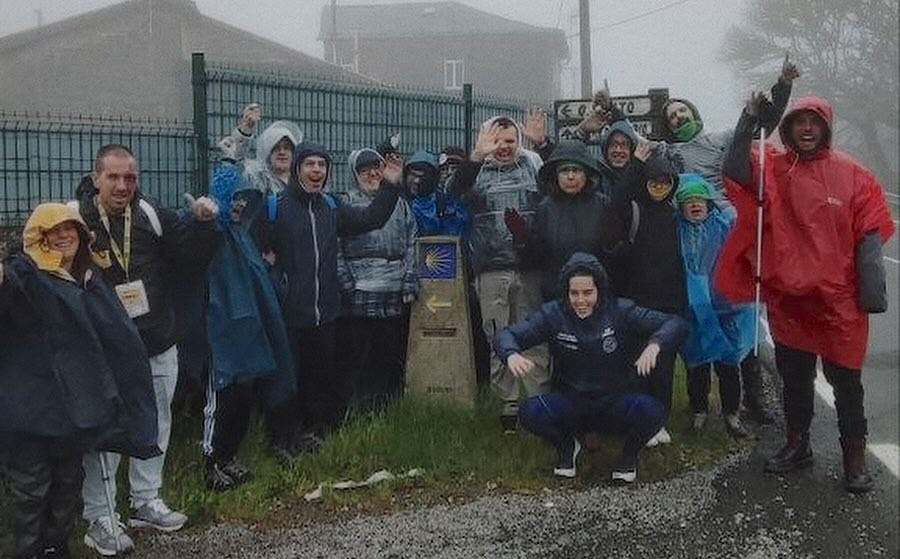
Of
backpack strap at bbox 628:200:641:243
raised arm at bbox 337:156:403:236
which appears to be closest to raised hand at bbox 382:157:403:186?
raised arm at bbox 337:156:403:236

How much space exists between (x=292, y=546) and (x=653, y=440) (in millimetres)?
1957

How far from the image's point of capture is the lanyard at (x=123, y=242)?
11.5ft

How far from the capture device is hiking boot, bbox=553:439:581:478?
167 inches

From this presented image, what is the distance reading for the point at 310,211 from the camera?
14.2 feet

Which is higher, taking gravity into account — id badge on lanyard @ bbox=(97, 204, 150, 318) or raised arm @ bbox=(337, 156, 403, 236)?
raised arm @ bbox=(337, 156, 403, 236)


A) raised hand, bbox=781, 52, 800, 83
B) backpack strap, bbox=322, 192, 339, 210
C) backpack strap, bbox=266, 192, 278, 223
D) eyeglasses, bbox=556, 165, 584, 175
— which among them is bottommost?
backpack strap, bbox=266, 192, 278, 223

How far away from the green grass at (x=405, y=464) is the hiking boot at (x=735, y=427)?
40 millimetres

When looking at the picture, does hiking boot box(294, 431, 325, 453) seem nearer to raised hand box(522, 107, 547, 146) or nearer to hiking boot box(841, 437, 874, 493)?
raised hand box(522, 107, 547, 146)

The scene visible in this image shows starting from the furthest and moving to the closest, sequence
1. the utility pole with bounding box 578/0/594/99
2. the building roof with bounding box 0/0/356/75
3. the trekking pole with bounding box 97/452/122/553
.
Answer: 1. the building roof with bounding box 0/0/356/75
2. the utility pole with bounding box 578/0/594/99
3. the trekking pole with bounding box 97/452/122/553

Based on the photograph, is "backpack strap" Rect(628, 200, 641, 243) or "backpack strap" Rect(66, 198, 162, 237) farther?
"backpack strap" Rect(628, 200, 641, 243)

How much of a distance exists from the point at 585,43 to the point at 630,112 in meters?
0.88

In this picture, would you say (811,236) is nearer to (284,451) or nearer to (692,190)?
(692,190)

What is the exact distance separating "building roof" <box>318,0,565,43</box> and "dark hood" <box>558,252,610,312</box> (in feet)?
6.10

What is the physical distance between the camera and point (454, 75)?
21.3 ft
